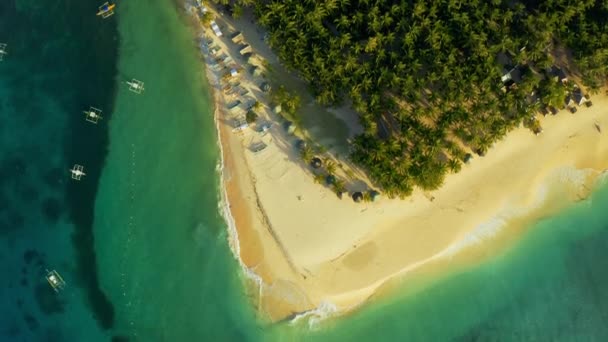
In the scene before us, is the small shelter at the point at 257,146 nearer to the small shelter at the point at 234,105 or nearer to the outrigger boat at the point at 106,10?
the small shelter at the point at 234,105

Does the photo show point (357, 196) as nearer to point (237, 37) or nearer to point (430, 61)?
point (430, 61)

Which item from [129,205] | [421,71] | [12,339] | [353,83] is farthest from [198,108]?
[12,339]

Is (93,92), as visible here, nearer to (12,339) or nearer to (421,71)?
(12,339)

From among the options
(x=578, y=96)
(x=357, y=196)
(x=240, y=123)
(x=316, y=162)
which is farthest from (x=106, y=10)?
(x=578, y=96)

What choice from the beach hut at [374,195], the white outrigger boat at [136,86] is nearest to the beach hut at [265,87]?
the white outrigger boat at [136,86]

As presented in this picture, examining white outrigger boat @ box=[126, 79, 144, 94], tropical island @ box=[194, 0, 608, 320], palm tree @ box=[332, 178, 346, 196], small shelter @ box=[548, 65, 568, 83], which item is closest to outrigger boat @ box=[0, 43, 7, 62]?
white outrigger boat @ box=[126, 79, 144, 94]
